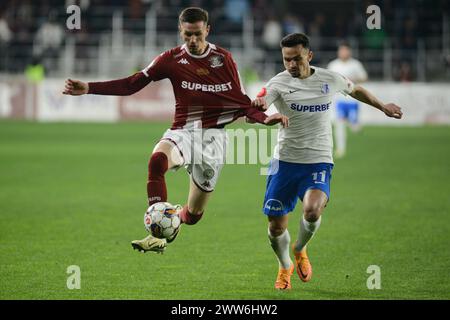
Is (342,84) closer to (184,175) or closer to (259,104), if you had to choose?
(259,104)

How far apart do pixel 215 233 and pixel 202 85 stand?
306 cm

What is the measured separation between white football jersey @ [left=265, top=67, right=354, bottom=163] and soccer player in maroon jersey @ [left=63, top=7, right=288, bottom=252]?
0.27 metres

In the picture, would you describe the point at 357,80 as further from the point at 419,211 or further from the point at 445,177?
the point at 419,211

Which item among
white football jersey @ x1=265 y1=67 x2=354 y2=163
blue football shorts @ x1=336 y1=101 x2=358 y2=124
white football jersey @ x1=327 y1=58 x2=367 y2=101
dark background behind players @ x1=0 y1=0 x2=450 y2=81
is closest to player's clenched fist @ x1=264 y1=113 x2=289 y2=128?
white football jersey @ x1=265 y1=67 x2=354 y2=163

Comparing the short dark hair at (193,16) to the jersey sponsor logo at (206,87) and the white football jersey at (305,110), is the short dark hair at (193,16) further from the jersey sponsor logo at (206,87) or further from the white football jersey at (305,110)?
the white football jersey at (305,110)

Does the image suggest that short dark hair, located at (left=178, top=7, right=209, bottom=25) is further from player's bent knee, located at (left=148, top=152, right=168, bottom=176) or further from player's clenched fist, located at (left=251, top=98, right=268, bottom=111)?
player's bent knee, located at (left=148, top=152, right=168, bottom=176)

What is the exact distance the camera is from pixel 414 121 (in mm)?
32250

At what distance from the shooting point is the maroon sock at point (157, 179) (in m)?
7.71

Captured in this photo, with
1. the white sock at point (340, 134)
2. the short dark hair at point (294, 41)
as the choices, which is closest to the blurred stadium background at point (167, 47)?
the white sock at point (340, 134)

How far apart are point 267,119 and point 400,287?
1.86 metres

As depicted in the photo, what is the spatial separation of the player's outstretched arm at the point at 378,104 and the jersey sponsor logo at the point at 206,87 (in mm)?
1199

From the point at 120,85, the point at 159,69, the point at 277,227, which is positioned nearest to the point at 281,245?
the point at 277,227

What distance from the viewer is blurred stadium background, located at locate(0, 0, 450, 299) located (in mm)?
8188
